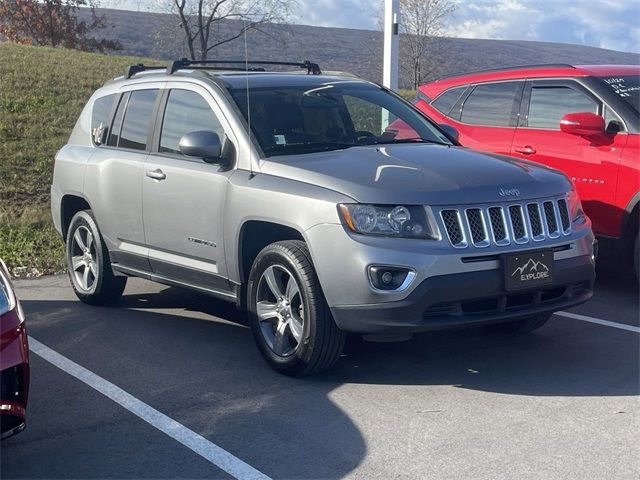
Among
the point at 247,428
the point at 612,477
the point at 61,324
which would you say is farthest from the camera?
the point at 61,324

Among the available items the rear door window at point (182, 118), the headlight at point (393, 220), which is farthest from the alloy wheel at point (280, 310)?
the rear door window at point (182, 118)

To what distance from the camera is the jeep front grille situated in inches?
204

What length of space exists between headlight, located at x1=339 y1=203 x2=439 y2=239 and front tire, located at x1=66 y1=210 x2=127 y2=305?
2805mm

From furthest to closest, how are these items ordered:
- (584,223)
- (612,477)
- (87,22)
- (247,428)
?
1. (87,22)
2. (584,223)
3. (247,428)
4. (612,477)

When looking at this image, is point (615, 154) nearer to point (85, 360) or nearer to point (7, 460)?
point (85, 360)

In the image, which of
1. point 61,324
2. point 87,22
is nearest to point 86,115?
point 61,324

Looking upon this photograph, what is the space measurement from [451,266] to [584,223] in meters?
1.31

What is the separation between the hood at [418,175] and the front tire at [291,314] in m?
0.46

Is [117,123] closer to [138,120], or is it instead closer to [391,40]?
[138,120]

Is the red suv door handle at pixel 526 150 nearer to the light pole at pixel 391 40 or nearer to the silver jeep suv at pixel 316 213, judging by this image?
the silver jeep suv at pixel 316 213

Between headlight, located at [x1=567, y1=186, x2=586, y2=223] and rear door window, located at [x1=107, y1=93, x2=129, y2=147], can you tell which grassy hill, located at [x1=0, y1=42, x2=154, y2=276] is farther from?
headlight, located at [x1=567, y1=186, x2=586, y2=223]

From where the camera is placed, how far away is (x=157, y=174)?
653 cm

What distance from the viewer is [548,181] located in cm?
573

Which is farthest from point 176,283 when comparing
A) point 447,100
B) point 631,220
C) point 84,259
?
point 447,100
